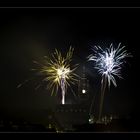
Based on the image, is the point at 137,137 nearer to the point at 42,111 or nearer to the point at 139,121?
the point at 139,121

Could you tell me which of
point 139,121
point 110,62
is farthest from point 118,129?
point 110,62

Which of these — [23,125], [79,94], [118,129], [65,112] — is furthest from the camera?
[79,94]

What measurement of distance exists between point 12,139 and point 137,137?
2.15m

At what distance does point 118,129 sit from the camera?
10734mm

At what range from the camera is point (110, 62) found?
1008cm

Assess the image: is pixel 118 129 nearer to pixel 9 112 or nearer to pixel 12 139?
pixel 9 112

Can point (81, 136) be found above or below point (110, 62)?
below

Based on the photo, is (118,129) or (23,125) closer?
(118,129)

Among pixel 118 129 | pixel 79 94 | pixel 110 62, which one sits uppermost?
pixel 110 62

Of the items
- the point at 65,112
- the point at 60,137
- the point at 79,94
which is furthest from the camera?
the point at 79,94

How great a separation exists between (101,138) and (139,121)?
578 cm

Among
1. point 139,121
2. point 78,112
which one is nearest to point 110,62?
point 139,121

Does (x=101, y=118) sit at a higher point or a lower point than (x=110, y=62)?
lower

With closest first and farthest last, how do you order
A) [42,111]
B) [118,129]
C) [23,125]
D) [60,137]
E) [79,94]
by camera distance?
[60,137] → [118,129] → [23,125] → [42,111] → [79,94]
